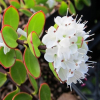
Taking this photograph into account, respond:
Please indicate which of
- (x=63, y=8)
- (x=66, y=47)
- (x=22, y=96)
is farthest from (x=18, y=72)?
(x=63, y=8)

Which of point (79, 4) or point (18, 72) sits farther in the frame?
point (79, 4)

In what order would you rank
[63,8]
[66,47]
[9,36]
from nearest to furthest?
[66,47]
[9,36]
[63,8]

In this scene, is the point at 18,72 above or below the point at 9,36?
below

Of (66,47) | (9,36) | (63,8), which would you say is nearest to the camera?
(66,47)

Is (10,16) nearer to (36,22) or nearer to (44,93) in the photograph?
(36,22)

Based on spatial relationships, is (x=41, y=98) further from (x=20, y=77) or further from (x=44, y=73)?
(x=44, y=73)

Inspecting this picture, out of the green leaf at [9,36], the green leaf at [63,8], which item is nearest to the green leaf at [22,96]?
the green leaf at [9,36]

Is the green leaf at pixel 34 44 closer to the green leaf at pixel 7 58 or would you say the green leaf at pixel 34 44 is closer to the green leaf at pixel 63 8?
the green leaf at pixel 7 58
